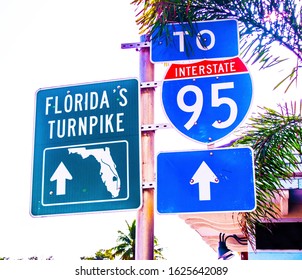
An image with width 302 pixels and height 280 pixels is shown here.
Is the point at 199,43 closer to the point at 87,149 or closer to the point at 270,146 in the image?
the point at 87,149

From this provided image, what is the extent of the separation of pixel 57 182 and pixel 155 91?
2.77 ft

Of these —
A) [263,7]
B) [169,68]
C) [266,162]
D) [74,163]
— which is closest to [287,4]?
[263,7]

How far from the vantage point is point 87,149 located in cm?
365

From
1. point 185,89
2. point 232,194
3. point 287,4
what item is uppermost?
point 287,4

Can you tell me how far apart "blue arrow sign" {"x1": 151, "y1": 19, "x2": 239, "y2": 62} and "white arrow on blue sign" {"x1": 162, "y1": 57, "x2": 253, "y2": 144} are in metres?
0.10

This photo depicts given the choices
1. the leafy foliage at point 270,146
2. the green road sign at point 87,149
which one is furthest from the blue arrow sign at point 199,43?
the leafy foliage at point 270,146

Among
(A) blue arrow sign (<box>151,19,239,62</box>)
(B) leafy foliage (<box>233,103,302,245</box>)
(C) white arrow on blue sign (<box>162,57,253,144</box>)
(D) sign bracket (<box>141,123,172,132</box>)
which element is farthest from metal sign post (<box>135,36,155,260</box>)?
(B) leafy foliage (<box>233,103,302,245</box>)

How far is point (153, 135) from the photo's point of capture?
12.1 ft

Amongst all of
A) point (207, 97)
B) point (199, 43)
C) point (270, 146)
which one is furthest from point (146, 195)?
point (270, 146)

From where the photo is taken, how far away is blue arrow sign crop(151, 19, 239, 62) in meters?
3.87

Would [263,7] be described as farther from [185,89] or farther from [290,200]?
[290,200]

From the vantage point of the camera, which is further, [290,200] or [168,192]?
[290,200]

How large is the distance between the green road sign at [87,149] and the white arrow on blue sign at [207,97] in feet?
0.80

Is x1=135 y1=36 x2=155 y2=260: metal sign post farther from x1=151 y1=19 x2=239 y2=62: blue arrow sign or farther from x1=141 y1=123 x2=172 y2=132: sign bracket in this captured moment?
x1=151 y1=19 x2=239 y2=62: blue arrow sign
